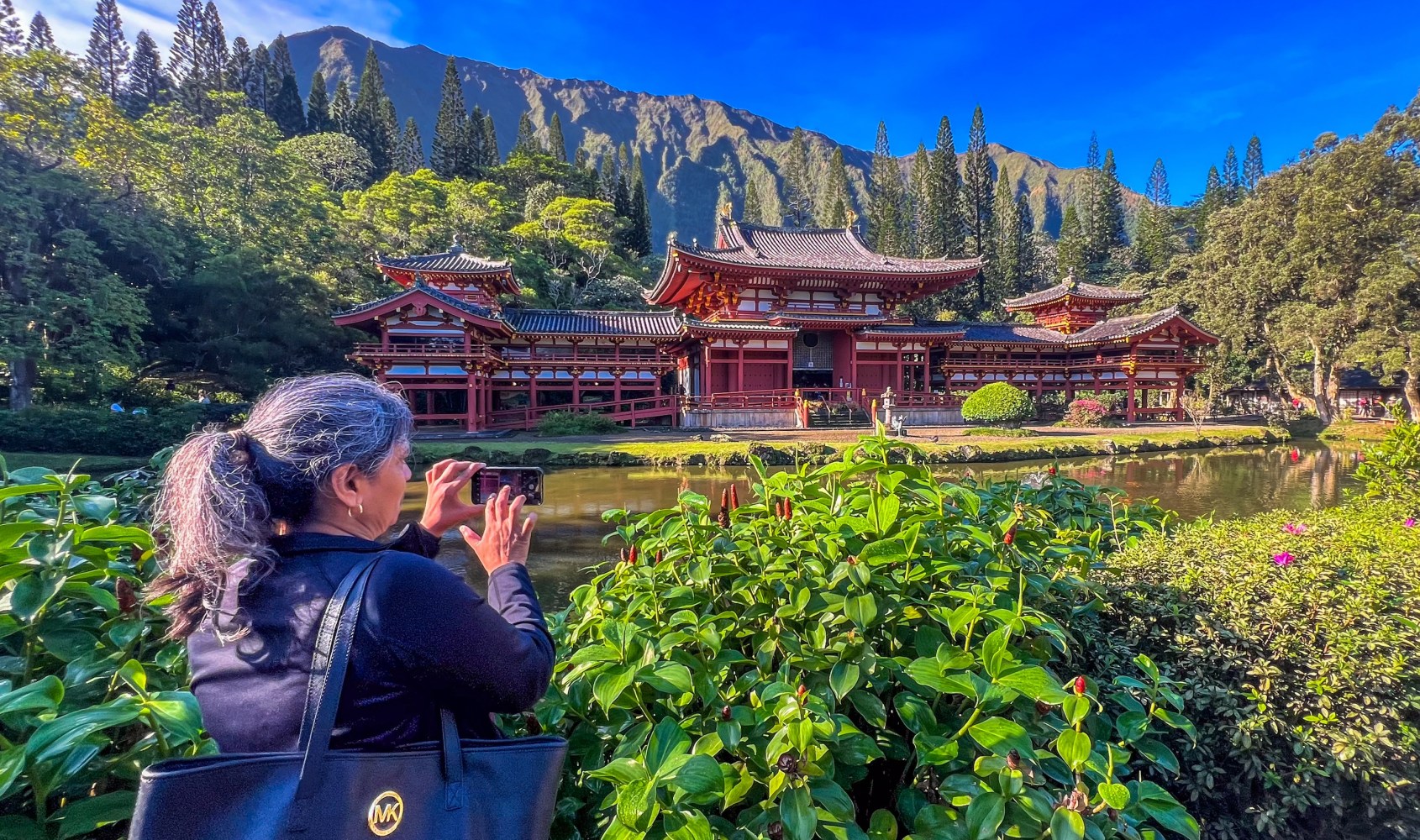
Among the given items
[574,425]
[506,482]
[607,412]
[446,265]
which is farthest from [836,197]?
[506,482]

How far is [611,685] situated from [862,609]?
1.66 feet

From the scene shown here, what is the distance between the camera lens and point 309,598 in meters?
1.00

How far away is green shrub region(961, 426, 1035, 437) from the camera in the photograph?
1641 centimetres

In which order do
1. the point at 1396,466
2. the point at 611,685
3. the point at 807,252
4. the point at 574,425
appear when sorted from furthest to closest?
the point at 807,252
the point at 574,425
the point at 1396,466
the point at 611,685

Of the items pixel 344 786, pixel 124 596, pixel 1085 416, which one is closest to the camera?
pixel 344 786

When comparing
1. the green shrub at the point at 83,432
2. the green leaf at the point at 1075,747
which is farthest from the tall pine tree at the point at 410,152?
the green leaf at the point at 1075,747

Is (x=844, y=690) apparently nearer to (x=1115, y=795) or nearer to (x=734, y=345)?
(x=1115, y=795)

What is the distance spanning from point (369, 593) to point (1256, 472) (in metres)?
16.1

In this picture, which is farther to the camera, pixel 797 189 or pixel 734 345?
pixel 797 189

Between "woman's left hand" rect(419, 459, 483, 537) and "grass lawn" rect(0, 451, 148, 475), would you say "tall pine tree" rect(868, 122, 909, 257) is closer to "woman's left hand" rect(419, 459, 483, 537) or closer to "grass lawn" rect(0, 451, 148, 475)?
"grass lawn" rect(0, 451, 148, 475)

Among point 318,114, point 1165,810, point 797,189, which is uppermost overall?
point 797,189

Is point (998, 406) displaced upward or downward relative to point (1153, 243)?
downward

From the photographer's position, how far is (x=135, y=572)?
1.58 meters

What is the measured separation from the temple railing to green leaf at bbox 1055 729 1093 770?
18.1 metres
